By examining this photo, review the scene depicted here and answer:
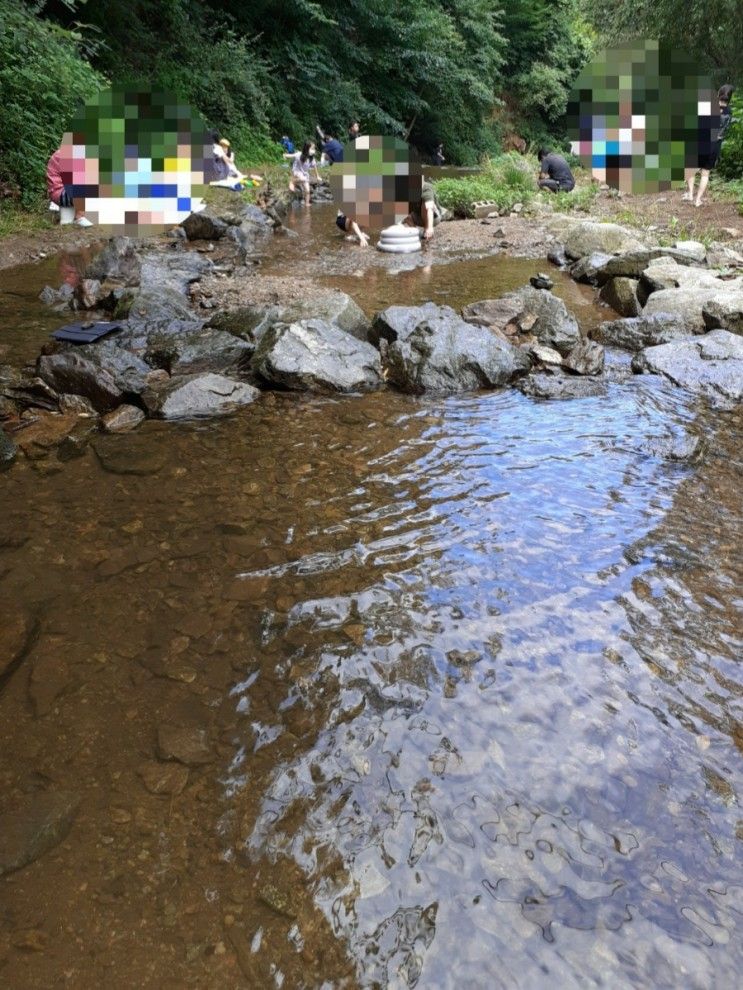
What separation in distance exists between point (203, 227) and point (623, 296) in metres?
6.56

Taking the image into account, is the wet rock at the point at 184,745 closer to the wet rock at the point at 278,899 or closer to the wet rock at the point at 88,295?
the wet rock at the point at 278,899

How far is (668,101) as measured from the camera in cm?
873

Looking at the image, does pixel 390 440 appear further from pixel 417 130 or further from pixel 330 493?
pixel 417 130

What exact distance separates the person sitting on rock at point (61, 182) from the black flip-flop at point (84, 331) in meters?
4.73

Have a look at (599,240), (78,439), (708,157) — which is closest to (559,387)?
(78,439)

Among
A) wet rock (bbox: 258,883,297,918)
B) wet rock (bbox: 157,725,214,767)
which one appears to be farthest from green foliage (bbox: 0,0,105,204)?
wet rock (bbox: 258,883,297,918)

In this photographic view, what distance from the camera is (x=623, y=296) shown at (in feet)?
23.6

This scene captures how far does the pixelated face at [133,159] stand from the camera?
805 cm

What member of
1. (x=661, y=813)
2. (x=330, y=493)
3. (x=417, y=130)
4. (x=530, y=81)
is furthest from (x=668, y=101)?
(x=530, y=81)

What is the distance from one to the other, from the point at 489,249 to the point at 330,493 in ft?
26.7

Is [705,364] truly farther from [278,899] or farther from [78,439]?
[278,899]

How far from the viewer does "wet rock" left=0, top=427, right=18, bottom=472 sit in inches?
148

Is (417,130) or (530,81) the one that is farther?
(530,81)

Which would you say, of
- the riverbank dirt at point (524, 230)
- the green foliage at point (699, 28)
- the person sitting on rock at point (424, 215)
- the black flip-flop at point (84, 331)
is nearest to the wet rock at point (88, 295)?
the black flip-flop at point (84, 331)
